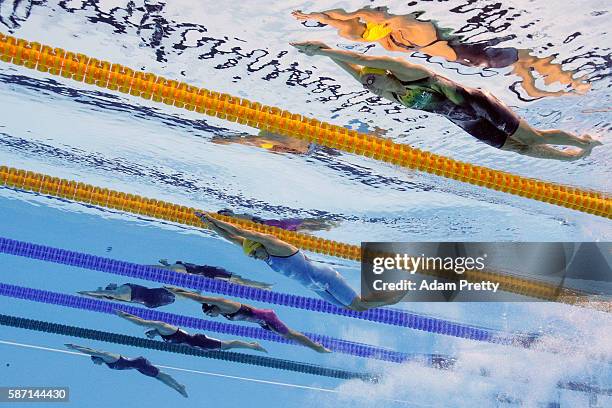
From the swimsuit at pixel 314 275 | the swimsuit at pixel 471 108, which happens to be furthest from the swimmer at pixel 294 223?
the swimsuit at pixel 471 108

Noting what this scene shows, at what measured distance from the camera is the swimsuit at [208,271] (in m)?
10.2

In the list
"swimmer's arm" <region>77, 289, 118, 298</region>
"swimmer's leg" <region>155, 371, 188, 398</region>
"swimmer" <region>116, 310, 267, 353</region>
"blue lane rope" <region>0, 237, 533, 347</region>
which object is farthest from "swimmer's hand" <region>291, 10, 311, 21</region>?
"swimmer's leg" <region>155, 371, 188, 398</region>

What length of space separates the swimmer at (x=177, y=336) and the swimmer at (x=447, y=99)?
6536 millimetres

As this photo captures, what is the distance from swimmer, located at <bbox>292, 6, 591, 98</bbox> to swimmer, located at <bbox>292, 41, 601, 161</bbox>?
0.57ft

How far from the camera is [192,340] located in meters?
10.3

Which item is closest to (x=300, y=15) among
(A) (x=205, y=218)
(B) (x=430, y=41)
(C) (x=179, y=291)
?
(B) (x=430, y=41)

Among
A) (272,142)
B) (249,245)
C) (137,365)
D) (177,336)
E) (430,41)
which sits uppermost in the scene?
(430,41)

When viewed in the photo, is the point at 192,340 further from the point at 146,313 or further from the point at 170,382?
the point at 170,382

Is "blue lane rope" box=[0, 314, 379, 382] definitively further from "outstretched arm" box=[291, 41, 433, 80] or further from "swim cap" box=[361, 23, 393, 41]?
"swim cap" box=[361, 23, 393, 41]

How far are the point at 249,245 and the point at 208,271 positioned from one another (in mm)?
4361

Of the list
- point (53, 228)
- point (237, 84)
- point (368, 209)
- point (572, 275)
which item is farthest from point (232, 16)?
point (53, 228)

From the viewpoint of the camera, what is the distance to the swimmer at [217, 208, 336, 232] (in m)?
8.46

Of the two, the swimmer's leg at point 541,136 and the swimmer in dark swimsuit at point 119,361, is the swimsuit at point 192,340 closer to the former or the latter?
the swimmer in dark swimsuit at point 119,361

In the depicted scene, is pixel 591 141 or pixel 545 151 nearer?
pixel 545 151
